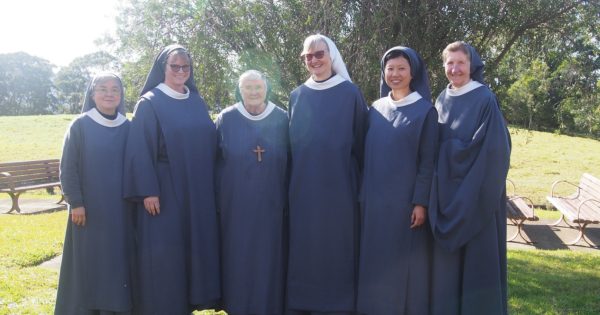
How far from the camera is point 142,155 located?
375 centimetres

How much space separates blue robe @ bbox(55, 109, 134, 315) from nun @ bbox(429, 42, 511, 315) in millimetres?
2207

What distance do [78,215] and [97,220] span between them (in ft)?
0.44

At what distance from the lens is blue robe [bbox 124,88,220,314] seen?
12.4 feet

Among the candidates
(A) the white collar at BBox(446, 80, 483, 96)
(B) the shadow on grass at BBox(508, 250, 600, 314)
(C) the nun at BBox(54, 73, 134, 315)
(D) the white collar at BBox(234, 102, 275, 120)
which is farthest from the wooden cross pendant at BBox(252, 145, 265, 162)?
(B) the shadow on grass at BBox(508, 250, 600, 314)

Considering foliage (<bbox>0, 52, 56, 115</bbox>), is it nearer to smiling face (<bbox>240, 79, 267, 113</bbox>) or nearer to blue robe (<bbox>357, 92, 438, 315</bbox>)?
smiling face (<bbox>240, 79, 267, 113</bbox>)

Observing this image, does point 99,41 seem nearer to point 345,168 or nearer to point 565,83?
point 345,168

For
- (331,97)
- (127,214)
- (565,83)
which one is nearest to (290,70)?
(331,97)

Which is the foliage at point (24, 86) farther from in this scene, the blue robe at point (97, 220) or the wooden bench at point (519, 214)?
the blue robe at point (97, 220)

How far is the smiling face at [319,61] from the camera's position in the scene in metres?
3.80

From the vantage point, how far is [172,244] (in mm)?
3791

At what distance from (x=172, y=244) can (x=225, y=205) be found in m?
0.48

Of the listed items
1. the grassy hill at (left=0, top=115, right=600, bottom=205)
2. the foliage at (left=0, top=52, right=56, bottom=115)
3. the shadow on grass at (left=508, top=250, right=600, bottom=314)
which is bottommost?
the shadow on grass at (left=508, top=250, right=600, bottom=314)

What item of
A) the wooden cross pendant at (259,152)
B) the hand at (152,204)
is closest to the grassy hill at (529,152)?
the wooden cross pendant at (259,152)

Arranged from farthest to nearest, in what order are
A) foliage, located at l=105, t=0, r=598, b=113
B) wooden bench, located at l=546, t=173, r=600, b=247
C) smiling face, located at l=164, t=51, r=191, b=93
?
1. wooden bench, located at l=546, t=173, r=600, b=247
2. foliage, located at l=105, t=0, r=598, b=113
3. smiling face, located at l=164, t=51, r=191, b=93
